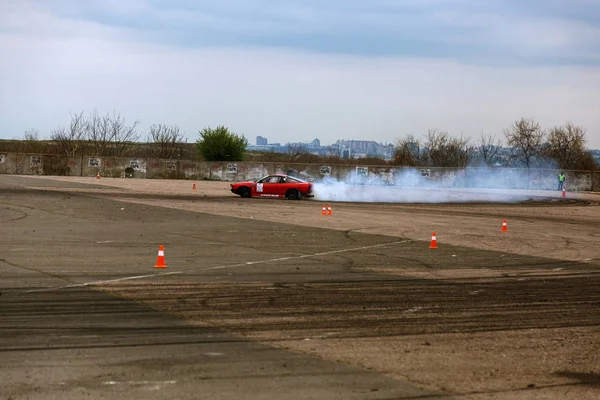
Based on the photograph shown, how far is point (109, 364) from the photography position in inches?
295

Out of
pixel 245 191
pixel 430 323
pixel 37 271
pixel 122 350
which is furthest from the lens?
pixel 245 191

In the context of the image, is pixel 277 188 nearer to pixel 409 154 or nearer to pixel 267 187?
pixel 267 187

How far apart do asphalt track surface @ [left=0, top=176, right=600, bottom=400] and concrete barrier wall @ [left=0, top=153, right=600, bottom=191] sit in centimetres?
4059

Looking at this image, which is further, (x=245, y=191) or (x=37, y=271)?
(x=245, y=191)

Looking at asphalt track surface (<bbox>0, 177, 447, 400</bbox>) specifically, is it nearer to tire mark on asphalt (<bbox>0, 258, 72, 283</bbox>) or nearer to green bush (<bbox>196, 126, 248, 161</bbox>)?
tire mark on asphalt (<bbox>0, 258, 72, 283</bbox>)

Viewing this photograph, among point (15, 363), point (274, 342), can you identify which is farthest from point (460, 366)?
point (15, 363)

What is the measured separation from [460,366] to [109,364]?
11.8ft

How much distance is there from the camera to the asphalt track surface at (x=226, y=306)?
705 cm

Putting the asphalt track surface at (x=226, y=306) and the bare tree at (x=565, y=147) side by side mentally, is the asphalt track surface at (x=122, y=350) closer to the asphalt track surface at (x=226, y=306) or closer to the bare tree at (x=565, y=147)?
the asphalt track surface at (x=226, y=306)

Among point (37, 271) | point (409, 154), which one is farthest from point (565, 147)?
point (37, 271)

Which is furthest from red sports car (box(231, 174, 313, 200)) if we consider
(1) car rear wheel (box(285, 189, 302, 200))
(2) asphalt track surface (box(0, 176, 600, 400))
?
(2) asphalt track surface (box(0, 176, 600, 400))

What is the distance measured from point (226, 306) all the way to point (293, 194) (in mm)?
27388

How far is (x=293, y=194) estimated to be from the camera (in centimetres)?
3797

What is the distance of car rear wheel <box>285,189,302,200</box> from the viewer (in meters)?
38.0
